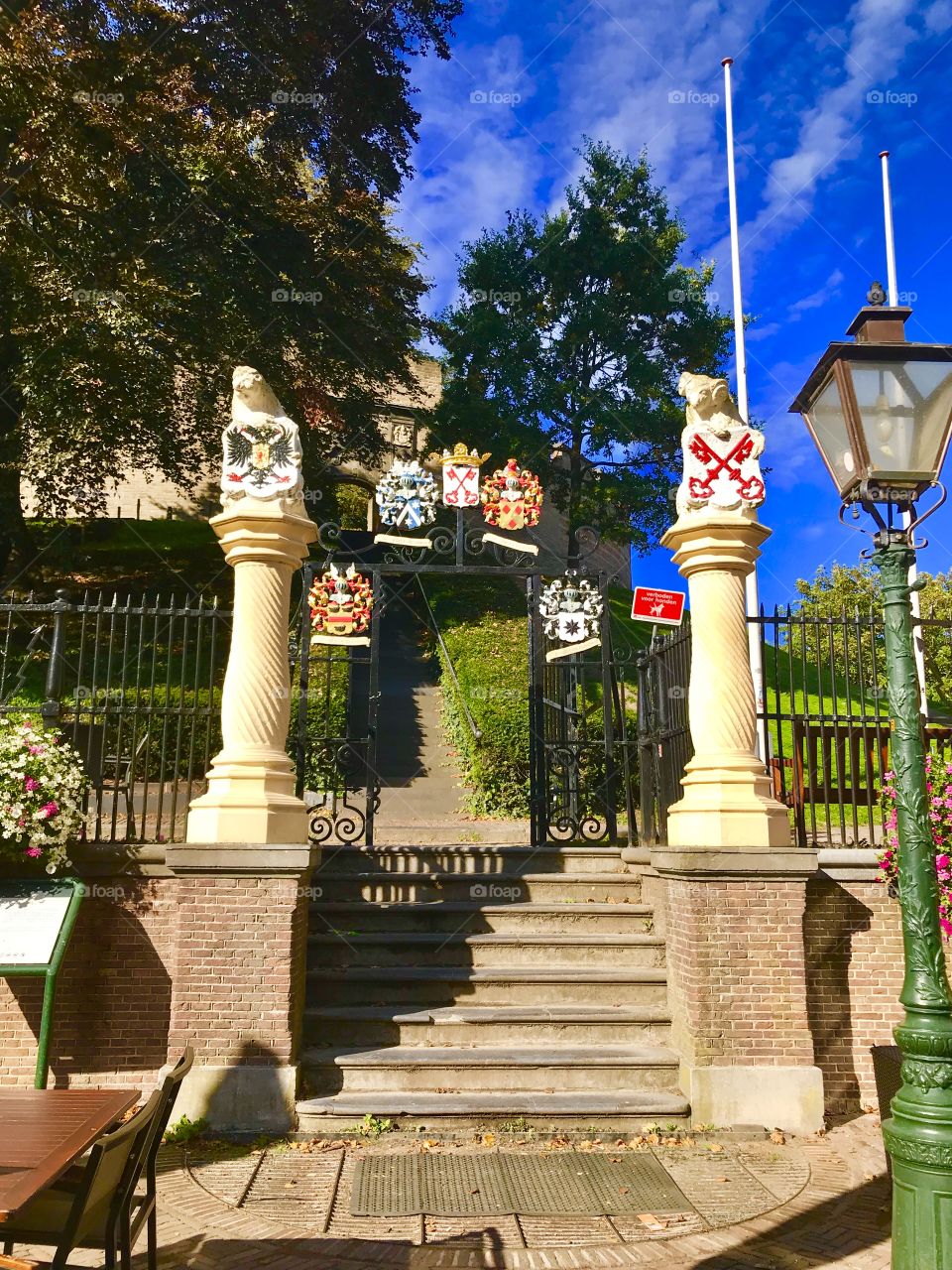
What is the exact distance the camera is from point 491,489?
9.62m

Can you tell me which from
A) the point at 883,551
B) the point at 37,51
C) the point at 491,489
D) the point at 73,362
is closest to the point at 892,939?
the point at 883,551

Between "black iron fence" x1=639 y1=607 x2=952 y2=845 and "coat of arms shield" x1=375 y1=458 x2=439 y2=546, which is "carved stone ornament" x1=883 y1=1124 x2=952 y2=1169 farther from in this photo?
"coat of arms shield" x1=375 y1=458 x2=439 y2=546

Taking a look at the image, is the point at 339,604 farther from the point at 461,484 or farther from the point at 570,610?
the point at 570,610

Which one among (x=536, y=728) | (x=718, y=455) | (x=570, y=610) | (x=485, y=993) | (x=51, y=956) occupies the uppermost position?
(x=718, y=455)

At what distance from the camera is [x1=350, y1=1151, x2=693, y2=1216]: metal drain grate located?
470 cm

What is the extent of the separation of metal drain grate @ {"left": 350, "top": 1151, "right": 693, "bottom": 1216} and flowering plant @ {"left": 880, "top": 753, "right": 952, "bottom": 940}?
8.07 ft

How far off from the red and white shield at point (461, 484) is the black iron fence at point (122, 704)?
8.52 ft

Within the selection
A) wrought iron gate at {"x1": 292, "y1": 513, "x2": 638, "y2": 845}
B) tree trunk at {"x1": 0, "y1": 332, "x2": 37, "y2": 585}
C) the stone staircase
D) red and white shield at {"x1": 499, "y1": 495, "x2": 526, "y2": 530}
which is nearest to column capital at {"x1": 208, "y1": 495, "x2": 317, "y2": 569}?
wrought iron gate at {"x1": 292, "y1": 513, "x2": 638, "y2": 845}

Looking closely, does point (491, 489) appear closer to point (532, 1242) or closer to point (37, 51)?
point (532, 1242)

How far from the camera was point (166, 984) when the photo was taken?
644cm

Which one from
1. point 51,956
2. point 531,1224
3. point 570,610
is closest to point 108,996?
point 51,956

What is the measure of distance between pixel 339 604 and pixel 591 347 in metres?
15.3

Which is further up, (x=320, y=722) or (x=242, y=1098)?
(x=320, y=722)

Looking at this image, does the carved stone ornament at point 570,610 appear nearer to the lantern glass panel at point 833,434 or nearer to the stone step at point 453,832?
the stone step at point 453,832
